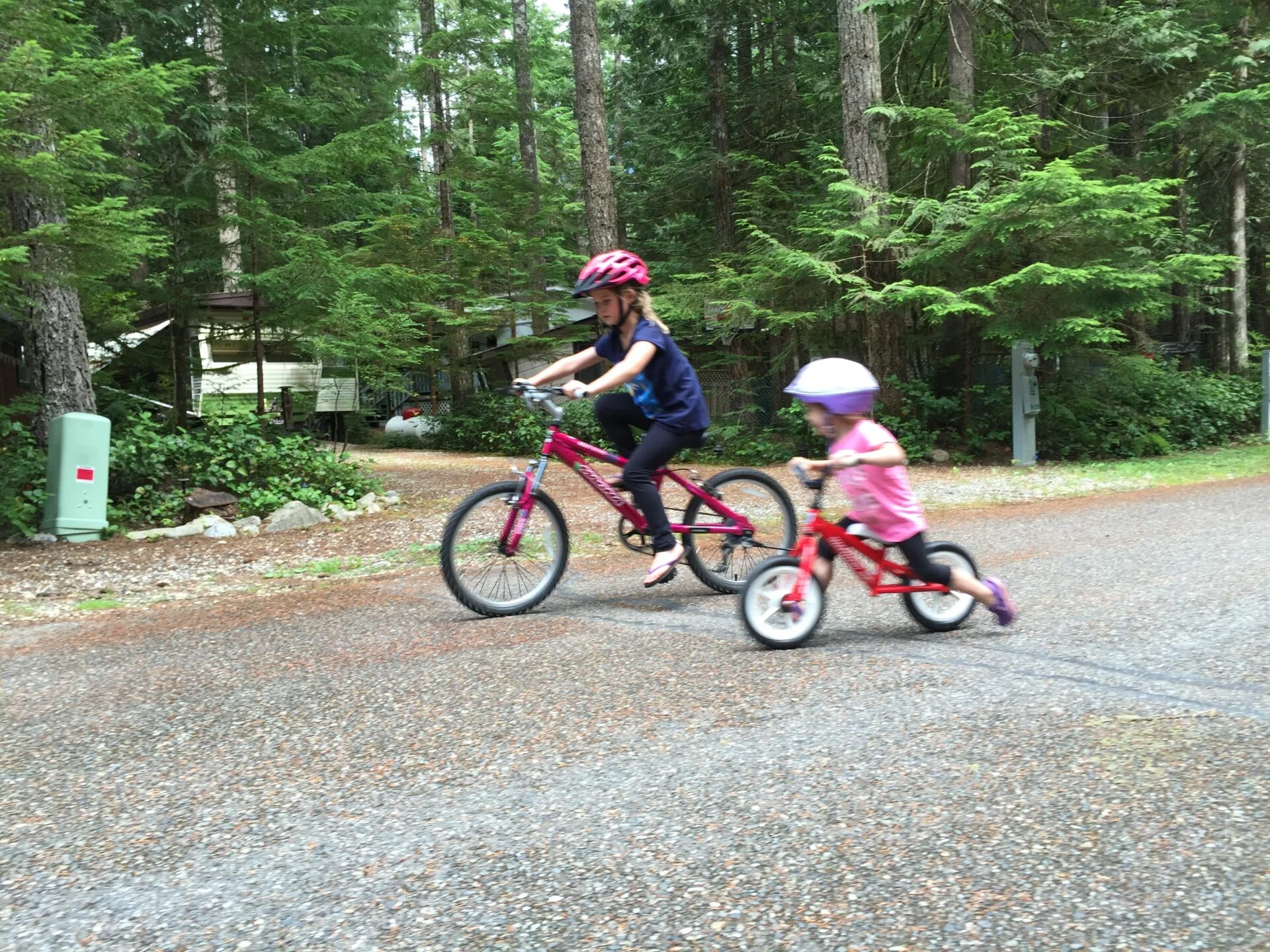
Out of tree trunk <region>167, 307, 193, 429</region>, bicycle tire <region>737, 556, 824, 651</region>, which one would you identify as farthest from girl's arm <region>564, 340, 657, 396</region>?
tree trunk <region>167, 307, 193, 429</region>

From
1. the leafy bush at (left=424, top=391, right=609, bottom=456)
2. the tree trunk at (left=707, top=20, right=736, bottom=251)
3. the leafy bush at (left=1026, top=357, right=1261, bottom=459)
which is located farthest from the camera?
the tree trunk at (left=707, top=20, right=736, bottom=251)

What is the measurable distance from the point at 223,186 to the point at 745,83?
15085 mm

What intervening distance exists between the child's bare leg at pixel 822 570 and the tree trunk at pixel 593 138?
14176 millimetres

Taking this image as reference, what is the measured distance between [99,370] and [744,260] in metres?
10.2

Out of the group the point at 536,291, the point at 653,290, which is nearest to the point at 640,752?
the point at 653,290

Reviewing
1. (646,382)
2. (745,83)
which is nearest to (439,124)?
(745,83)

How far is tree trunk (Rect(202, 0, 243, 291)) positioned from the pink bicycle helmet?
7787 millimetres

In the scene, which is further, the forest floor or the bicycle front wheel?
the forest floor

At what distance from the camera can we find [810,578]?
439 centimetres

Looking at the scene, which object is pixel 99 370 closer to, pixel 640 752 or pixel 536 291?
pixel 536 291

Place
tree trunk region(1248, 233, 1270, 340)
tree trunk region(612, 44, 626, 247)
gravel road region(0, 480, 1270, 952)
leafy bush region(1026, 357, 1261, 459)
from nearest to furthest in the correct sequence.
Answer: gravel road region(0, 480, 1270, 952)
leafy bush region(1026, 357, 1261, 459)
tree trunk region(1248, 233, 1270, 340)
tree trunk region(612, 44, 626, 247)

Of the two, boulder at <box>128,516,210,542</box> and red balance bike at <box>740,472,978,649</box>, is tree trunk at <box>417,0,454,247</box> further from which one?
red balance bike at <box>740,472,978,649</box>

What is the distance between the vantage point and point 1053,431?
14727mm

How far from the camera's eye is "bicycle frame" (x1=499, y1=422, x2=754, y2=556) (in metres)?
5.39
